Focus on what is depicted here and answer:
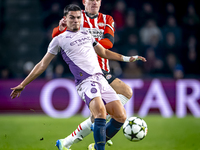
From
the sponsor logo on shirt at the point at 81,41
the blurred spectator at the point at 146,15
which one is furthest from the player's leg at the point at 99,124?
the blurred spectator at the point at 146,15

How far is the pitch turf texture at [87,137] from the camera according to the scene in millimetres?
5828

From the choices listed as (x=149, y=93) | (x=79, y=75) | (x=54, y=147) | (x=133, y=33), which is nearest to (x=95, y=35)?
(x=79, y=75)

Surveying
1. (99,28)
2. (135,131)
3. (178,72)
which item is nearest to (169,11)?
(178,72)

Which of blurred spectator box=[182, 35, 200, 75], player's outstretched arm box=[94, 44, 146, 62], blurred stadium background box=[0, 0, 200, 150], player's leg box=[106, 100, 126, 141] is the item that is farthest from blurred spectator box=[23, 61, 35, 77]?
player's leg box=[106, 100, 126, 141]

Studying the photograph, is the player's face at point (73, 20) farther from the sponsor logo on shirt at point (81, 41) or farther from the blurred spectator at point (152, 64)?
the blurred spectator at point (152, 64)

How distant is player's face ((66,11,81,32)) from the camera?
4660 mm

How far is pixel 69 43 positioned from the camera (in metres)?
4.70

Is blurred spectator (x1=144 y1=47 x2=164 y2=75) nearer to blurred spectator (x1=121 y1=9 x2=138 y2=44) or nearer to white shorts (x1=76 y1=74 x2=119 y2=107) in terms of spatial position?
blurred spectator (x1=121 y1=9 x2=138 y2=44)

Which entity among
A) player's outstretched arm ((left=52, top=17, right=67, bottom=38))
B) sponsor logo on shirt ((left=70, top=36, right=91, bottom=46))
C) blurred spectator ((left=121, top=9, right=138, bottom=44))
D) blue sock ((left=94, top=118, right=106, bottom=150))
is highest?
player's outstretched arm ((left=52, top=17, right=67, bottom=38))

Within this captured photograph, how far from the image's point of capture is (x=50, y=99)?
428 inches

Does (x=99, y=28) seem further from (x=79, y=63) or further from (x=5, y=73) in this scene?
(x=5, y=73)

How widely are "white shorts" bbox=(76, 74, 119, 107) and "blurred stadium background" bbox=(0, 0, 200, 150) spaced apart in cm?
416

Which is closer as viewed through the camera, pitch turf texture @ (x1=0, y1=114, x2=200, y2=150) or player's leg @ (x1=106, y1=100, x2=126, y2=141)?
player's leg @ (x1=106, y1=100, x2=126, y2=141)

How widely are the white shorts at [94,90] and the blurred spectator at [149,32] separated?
7.68 m
